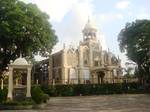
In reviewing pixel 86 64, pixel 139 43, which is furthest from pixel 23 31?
pixel 86 64

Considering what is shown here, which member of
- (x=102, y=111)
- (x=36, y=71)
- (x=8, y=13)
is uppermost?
(x=8, y=13)

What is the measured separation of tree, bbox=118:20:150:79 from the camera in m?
46.4

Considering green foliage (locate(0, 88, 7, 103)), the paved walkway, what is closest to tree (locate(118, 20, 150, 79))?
the paved walkway

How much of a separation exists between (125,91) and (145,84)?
437 cm

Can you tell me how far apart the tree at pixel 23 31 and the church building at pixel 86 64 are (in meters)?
19.2

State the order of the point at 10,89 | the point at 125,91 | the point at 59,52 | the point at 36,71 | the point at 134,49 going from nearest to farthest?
1. the point at 10,89
2. the point at 125,91
3. the point at 134,49
4. the point at 59,52
5. the point at 36,71

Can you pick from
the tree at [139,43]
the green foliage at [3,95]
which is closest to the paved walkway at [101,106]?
the green foliage at [3,95]

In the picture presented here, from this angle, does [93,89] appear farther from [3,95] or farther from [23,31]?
[3,95]

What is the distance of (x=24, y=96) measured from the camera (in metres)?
26.1

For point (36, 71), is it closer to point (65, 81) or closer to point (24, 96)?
point (65, 81)

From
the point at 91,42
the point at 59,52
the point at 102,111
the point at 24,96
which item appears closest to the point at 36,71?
the point at 59,52

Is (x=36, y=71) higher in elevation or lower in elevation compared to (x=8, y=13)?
lower

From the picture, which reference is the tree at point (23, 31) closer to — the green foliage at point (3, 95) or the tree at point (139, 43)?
the green foliage at point (3, 95)

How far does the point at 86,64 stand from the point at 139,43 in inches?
646
